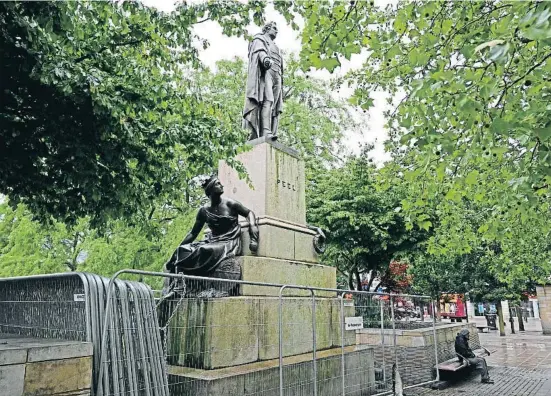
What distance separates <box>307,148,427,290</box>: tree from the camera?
14.3m

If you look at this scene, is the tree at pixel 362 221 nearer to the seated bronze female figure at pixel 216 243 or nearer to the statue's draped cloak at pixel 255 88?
the statue's draped cloak at pixel 255 88

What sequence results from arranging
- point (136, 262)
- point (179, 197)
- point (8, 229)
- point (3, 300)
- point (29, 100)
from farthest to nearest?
point (8, 229)
point (136, 262)
point (179, 197)
point (29, 100)
point (3, 300)

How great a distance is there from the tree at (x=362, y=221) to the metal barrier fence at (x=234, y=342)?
6.08 metres

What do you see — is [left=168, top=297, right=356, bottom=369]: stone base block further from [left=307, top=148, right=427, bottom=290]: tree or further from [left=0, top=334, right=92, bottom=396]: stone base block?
[left=307, top=148, right=427, bottom=290]: tree

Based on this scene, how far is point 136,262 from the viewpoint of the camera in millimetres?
16531

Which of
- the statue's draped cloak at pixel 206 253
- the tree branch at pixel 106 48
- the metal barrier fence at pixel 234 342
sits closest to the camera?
the metal barrier fence at pixel 234 342

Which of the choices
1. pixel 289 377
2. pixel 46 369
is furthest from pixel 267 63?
pixel 46 369

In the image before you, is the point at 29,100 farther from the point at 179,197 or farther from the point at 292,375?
the point at 292,375

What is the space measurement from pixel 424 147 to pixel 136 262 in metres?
13.4

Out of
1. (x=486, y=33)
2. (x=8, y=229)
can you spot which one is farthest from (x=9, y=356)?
(x=8, y=229)

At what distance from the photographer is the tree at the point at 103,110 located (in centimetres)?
630

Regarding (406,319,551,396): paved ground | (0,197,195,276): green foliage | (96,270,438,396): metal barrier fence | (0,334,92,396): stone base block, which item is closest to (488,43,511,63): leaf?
(96,270,438,396): metal barrier fence

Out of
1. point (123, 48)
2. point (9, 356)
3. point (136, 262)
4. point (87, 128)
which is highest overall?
point (123, 48)

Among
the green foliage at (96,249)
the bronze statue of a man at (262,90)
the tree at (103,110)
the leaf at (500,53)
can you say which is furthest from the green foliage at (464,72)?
the green foliage at (96,249)
